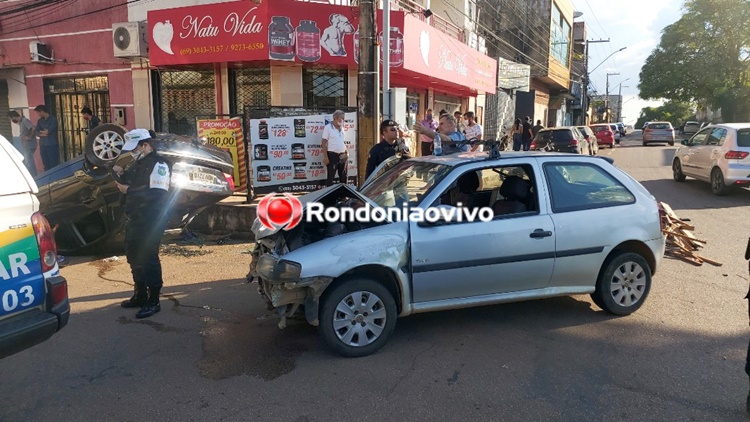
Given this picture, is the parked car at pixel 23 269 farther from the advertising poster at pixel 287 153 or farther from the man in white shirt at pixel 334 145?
the man in white shirt at pixel 334 145

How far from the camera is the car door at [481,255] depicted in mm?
4207

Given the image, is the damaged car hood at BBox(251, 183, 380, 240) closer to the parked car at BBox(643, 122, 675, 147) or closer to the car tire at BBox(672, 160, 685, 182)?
the car tire at BBox(672, 160, 685, 182)

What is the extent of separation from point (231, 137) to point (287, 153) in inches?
51.9

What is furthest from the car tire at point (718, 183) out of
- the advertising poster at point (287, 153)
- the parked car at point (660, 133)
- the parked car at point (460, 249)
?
the parked car at point (660, 133)

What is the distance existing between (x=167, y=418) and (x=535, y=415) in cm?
229

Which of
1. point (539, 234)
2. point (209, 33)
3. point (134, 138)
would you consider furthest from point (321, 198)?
point (209, 33)

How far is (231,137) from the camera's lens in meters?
9.98

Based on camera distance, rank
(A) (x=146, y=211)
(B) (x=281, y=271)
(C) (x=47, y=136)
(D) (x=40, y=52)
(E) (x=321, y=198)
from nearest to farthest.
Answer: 1. (B) (x=281, y=271)
2. (E) (x=321, y=198)
3. (A) (x=146, y=211)
4. (C) (x=47, y=136)
5. (D) (x=40, y=52)

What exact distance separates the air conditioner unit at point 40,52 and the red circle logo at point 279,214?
14329 mm

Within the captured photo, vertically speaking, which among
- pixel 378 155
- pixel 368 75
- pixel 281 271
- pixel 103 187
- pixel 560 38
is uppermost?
pixel 560 38

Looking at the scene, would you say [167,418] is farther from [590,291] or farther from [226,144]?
[226,144]

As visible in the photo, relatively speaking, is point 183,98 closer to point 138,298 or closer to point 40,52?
point 40,52

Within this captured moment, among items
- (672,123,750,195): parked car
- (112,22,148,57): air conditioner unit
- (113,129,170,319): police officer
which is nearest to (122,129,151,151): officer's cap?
Answer: (113,129,170,319): police officer

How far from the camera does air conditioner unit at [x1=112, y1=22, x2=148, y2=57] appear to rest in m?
13.1
